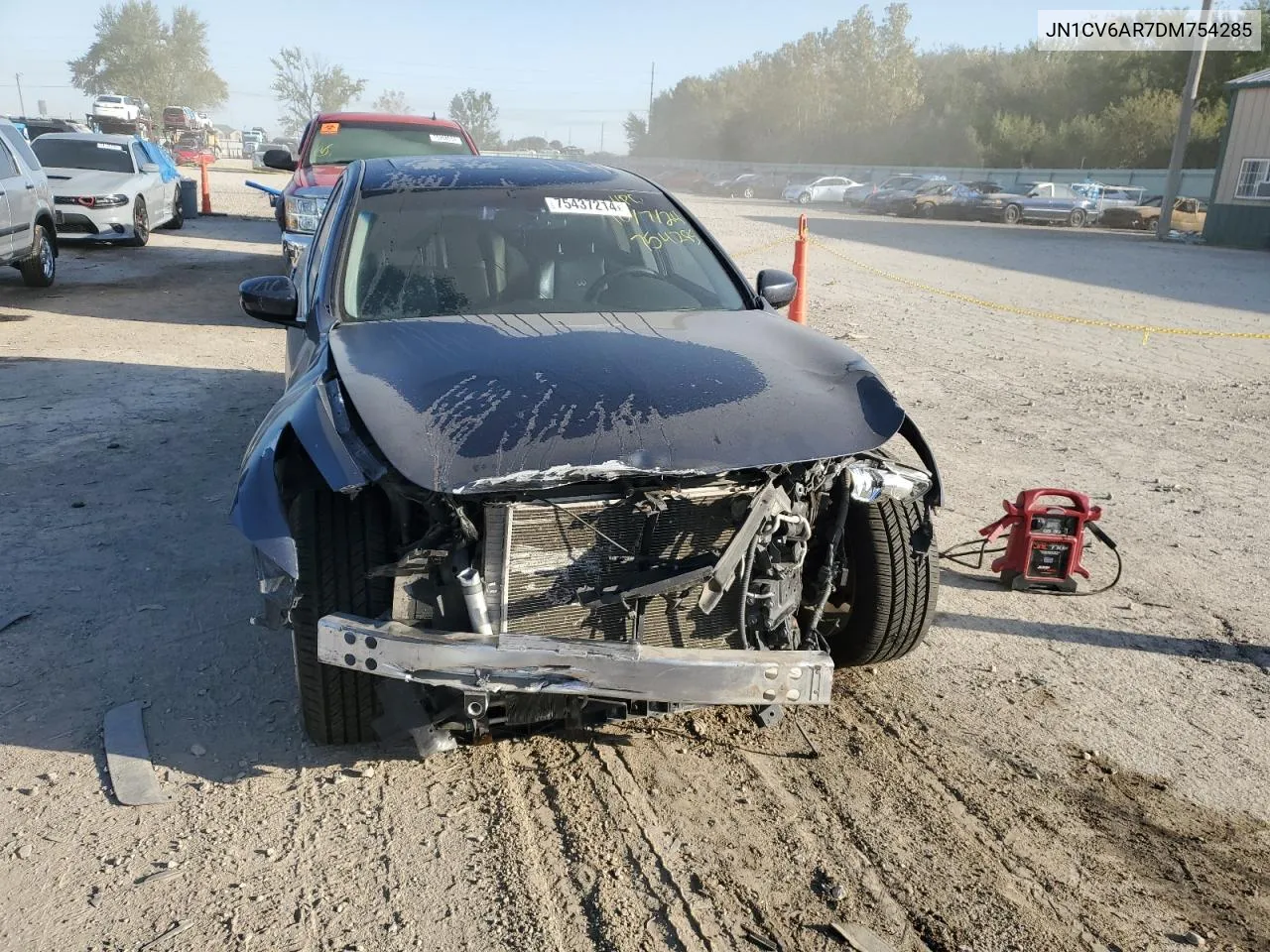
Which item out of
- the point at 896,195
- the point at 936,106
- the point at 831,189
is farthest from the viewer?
the point at 936,106

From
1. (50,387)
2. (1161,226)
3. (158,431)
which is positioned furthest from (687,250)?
(1161,226)

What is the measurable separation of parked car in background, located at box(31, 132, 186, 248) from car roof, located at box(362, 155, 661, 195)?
12.1 metres

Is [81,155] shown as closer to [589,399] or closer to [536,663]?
[589,399]

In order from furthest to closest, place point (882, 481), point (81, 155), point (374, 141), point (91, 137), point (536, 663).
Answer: point (91, 137) < point (81, 155) < point (374, 141) < point (882, 481) < point (536, 663)

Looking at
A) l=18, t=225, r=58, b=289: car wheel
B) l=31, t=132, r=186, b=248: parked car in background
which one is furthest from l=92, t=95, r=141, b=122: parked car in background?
l=18, t=225, r=58, b=289: car wheel

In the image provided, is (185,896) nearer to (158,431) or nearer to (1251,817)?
(1251,817)

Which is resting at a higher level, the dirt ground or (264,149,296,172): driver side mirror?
(264,149,296,172): driver side mirror

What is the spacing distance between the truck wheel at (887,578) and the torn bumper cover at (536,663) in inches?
35.8

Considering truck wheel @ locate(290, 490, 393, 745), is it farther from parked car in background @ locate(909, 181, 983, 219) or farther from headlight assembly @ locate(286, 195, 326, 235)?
parked car in background @ locate(909, 181, 983, 219)

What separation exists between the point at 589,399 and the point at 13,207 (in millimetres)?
10242

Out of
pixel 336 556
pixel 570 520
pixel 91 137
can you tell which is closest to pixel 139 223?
pixel 91 137

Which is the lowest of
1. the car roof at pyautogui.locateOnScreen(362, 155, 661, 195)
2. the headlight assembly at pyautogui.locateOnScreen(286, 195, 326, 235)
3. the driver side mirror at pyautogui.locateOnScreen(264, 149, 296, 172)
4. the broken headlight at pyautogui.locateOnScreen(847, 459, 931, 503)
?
the broken headlight at pyautogui.locateOnScreen(847, 459, 931, 503)

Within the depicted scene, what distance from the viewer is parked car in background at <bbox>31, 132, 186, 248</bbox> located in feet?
48.1

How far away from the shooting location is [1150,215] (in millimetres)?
33906
